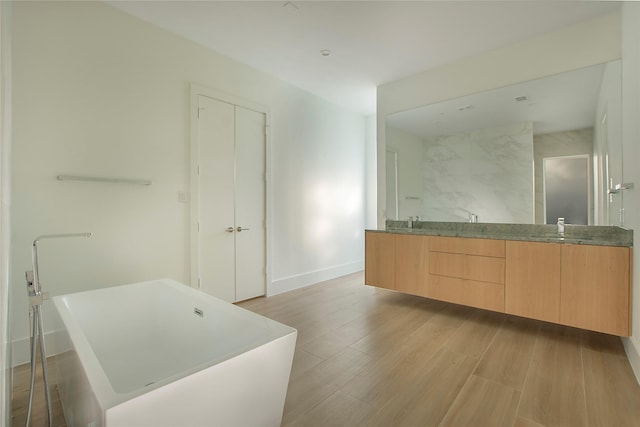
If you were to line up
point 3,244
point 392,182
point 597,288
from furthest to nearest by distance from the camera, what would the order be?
point 392,182 < point 597,288 < point 3,244

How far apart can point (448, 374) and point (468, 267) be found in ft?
4.02

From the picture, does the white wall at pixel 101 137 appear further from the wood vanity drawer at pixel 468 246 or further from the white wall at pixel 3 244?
the wood vanity drawer at pixel 468 246

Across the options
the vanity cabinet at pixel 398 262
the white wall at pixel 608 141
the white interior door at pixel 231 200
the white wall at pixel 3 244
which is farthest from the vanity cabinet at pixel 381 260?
the white wall at pixel 3 244

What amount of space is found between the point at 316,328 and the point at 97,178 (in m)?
2.21

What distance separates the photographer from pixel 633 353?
203 centimetres

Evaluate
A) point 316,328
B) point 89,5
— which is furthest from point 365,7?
point 316,328

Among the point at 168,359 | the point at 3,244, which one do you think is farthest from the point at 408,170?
the point at 3,244

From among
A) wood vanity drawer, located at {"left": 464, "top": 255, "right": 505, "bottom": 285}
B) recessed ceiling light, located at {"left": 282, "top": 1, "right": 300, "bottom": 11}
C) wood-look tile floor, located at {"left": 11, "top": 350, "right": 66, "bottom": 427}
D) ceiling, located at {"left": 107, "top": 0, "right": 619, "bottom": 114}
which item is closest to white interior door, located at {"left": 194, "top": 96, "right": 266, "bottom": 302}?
ceiling, located at {"left": 107, "top": 0, "right": 619, "bottom": 114}

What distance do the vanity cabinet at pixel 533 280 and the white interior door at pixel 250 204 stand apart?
2.61m

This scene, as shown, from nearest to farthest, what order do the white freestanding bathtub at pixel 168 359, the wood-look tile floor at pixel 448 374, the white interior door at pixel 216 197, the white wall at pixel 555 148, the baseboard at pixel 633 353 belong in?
the white freestanding bathtub at pixel 168 359, the wood-look tile floor at pixel 448 374, the baseboard at pixel 633 353, the white wall at pixel 555 148, the white interior door at pixel 216 197

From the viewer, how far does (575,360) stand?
7.00 feet

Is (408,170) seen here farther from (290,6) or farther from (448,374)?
(448,374)

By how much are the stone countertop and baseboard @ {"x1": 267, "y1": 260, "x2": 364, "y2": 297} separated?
4.20 ft

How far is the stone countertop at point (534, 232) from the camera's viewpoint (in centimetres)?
233
